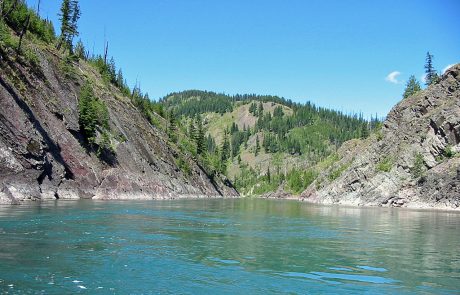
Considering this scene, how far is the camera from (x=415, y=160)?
102m

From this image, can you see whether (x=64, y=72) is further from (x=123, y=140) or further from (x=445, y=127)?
(x=445, y=127)

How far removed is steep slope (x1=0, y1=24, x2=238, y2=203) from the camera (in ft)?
177

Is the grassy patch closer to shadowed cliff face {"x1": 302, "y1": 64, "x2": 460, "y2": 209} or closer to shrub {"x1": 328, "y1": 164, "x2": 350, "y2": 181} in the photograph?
shadowed cliff face {"x1": 302, "y1": 64, "x2": 460, "y2": 209}

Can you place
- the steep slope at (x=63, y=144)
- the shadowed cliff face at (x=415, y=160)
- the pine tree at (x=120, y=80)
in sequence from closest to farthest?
1. the steep slope at (x=63, y=144)
2. the shadowed cliff face at (x=415, y=160)
3. the pine tree at (x=120, y=80)

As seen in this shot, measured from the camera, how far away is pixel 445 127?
99.4 meters

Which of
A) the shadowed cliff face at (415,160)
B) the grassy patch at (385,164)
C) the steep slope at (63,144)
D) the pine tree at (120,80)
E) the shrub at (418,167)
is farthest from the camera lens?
the pine tree at (120,80)

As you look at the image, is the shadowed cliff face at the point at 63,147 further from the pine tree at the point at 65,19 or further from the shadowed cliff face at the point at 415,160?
the shadowed cliff face at the point at 415,160

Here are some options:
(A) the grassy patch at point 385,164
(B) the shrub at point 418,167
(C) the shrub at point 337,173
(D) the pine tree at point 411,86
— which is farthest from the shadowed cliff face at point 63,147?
(D) the pine tree at point 411,86

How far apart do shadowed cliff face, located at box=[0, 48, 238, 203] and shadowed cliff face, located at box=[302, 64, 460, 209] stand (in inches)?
1759

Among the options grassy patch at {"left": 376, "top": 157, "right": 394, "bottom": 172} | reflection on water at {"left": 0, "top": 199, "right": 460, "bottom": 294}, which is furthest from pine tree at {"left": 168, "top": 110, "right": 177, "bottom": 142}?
reflection on water at {"left": 0, "top": 199, "right": 460, "bottom": 294}

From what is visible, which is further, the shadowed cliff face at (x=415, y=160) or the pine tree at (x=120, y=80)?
the pine tree at (x=120, y=80)

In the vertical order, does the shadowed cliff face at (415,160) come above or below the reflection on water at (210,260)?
above

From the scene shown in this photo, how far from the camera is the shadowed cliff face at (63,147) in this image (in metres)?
53.8

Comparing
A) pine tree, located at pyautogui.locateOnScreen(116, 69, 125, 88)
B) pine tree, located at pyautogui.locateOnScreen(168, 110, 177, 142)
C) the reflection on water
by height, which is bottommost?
the reflection on water
